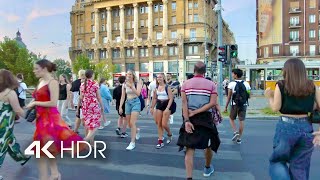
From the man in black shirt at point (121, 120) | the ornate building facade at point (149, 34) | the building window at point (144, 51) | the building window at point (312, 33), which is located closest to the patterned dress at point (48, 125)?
the man in black shirt at point (121, 120)

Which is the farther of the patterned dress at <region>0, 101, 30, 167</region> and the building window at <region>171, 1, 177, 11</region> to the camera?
the building window at <region>171, 1, 177, 11</region>

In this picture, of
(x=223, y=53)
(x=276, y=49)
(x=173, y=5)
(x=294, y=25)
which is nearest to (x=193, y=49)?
(x=173, y=5)

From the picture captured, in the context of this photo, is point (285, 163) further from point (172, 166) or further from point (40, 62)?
point (40, 62)

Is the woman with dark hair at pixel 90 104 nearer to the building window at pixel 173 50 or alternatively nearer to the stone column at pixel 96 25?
the building window at pixel 173 50

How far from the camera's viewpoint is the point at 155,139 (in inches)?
392

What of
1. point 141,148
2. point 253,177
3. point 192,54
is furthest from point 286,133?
point 192,54

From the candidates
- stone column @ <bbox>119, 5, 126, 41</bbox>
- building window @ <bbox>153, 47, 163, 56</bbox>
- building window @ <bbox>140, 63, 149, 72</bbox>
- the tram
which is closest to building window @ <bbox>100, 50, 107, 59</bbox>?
stone column @ <bbox>119, 5, 126, 41</bbox>

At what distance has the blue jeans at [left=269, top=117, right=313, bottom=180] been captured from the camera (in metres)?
4.12

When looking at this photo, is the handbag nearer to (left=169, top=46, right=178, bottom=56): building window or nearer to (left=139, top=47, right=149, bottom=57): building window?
(left=169, top=46, right=178, bottom=56): building window

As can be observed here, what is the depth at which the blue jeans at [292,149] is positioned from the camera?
4121mm

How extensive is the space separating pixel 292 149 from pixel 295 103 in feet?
1.69

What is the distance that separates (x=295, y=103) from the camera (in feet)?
13.4

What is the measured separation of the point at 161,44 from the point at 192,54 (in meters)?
7.12

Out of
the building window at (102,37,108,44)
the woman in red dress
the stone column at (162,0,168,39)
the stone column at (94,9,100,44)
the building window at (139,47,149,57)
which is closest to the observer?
the woman in red dress
